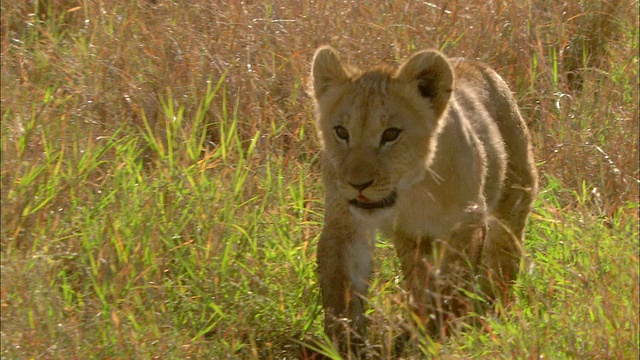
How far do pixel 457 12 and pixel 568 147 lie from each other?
104 centimetres

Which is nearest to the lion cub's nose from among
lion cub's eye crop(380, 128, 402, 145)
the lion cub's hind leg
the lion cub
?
the lion cub

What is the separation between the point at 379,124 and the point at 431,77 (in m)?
0.30

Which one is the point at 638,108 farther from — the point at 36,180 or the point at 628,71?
the point at 36,180

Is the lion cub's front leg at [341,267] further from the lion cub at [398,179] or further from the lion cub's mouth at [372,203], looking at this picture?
the lion cub's mouth at [372,203]

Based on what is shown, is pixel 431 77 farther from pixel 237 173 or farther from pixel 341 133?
pixel 237 173

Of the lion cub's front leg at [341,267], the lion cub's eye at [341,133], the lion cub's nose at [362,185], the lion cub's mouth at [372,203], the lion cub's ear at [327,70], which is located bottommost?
the lion cub's front leg at [341,267]

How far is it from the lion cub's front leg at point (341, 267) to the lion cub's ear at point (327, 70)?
1.48ft

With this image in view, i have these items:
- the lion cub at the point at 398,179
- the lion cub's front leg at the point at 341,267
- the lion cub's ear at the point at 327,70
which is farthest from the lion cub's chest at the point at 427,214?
the lion cub's ear at the point at 327,70

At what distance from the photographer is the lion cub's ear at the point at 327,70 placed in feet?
13.4

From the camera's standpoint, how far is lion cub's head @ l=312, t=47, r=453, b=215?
380 centimetres

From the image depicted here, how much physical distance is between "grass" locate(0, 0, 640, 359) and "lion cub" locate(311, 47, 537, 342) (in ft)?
0.51

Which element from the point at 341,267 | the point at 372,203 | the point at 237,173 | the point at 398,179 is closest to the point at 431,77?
the point at 398,179

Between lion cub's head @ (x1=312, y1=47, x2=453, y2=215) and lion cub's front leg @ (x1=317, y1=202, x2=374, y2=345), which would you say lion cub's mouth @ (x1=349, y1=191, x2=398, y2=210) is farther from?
lion cub's front leg @ (x1=317, y1=202, x2=374, y2=345)

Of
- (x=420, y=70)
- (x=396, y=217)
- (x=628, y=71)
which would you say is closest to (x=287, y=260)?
(x=396, y=217)
